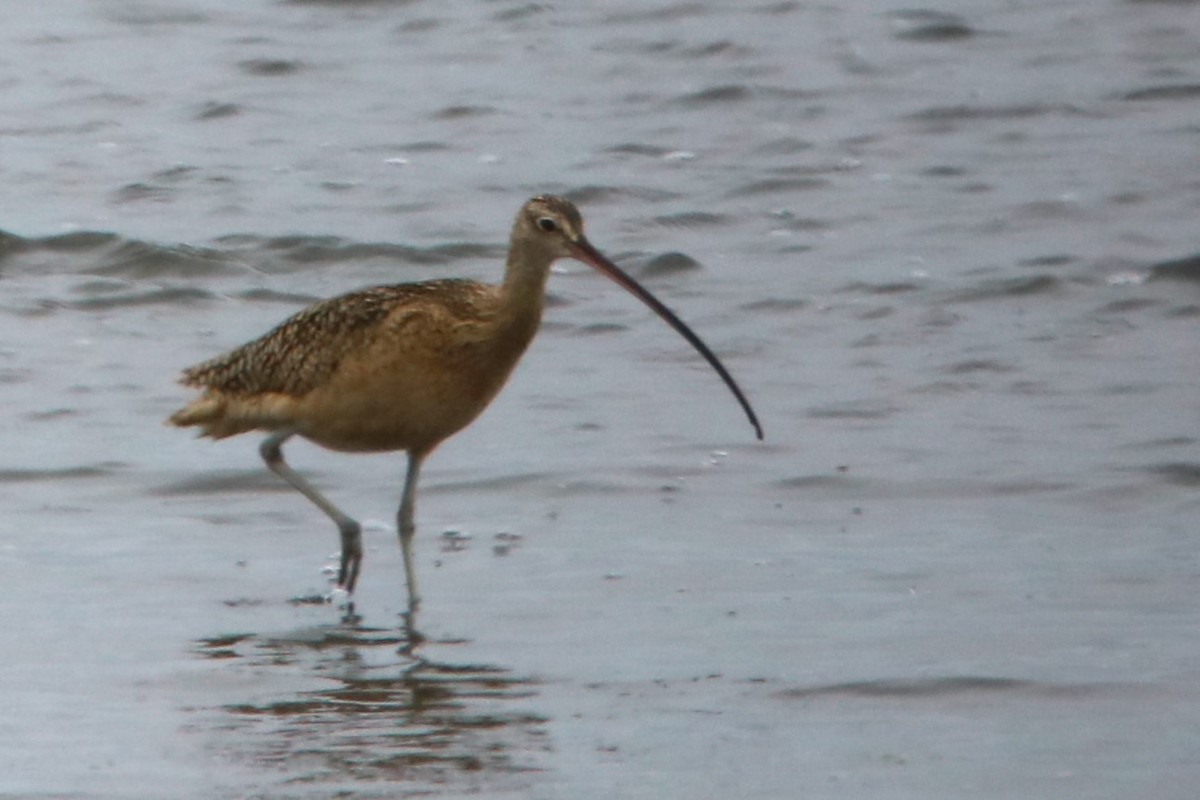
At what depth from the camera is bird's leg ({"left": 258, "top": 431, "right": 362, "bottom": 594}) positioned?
7902mm

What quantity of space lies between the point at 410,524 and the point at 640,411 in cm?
224

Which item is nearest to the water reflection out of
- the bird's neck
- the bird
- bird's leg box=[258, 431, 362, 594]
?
bird's leg box=[258, 431, 362, 594]

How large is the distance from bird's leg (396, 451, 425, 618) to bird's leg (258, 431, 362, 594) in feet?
0.42

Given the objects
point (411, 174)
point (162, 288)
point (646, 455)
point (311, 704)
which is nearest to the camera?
point (311, 704)

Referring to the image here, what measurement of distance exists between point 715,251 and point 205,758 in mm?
7484

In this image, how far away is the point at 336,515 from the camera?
8.07 meters

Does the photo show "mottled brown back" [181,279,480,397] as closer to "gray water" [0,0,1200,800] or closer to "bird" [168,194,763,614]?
"bird" [168,194,763,614]

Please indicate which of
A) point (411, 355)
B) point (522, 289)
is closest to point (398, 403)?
point (411, 355)

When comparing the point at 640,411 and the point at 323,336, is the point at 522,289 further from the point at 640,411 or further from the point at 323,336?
the point at 640,411

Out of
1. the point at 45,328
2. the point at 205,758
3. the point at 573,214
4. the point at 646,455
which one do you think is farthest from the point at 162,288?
the point at 205,758

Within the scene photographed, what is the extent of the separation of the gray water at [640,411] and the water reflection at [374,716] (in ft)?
0.07

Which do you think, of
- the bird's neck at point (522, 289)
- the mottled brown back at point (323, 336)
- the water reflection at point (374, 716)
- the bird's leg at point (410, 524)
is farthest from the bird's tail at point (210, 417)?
the water reflection at point (374, 716)

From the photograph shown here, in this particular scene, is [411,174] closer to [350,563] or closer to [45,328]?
[45,328]

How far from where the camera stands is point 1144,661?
6.70 m
